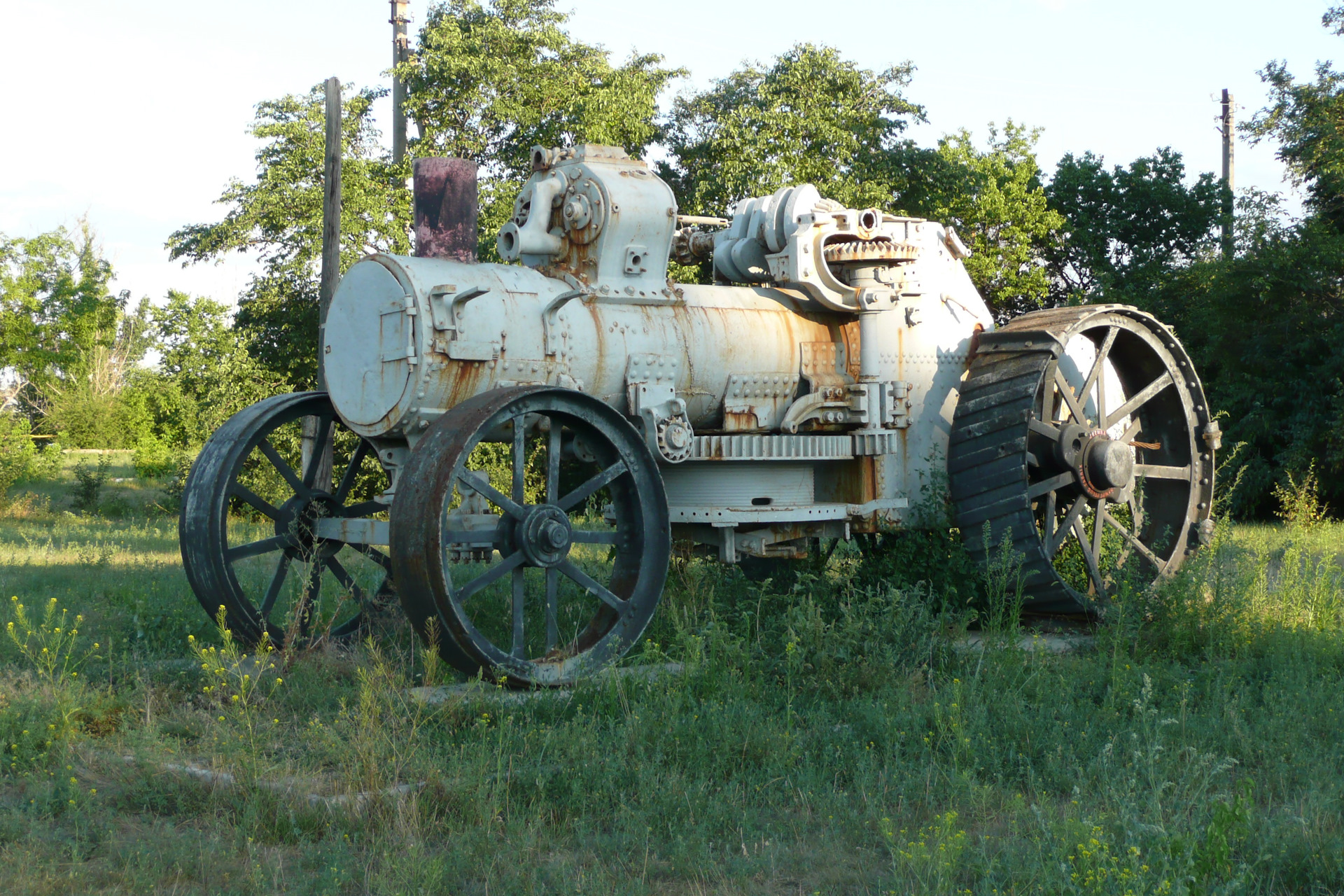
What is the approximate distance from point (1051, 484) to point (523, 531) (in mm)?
3697

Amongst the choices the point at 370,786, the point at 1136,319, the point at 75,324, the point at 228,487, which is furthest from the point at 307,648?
the point at 75,324

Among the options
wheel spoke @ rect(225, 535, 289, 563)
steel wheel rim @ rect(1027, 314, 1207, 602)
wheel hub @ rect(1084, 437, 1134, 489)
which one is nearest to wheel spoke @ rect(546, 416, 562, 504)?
wheel spoke @ rect(225, 535, 289, 563)

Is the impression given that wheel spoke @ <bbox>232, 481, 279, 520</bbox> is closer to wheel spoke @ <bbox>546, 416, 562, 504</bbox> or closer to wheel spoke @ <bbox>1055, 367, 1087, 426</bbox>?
wheel spoke @ <bbox>546, 416, 562, 504</bbox>

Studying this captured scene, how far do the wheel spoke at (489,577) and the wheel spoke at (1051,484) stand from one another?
3.41 metres

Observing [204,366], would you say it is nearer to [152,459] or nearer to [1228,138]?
[152,459]

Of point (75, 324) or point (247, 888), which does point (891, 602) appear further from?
point (75, 324)

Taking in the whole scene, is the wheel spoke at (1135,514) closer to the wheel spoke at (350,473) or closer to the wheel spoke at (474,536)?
the wheel spoke at (474,536)

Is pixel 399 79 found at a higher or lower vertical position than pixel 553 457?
higher

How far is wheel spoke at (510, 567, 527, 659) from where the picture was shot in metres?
5.84

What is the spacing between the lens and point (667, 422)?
701 centimetres

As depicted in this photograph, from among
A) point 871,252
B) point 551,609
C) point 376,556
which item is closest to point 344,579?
point 376,556

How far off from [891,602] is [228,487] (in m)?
3.76

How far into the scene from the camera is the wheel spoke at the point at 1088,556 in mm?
7715

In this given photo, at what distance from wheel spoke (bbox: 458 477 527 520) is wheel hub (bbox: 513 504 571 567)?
47 millimetres
